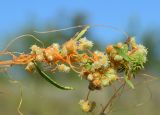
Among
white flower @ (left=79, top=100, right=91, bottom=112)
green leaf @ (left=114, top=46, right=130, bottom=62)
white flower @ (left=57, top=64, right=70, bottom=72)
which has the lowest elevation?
white flower @ (left=79, top=100, right=91, bottom=112)

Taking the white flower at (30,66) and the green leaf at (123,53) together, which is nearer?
the green leaf at (123,53)

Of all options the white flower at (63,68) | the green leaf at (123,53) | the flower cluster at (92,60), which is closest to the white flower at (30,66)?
the flower cluster at (92,60)

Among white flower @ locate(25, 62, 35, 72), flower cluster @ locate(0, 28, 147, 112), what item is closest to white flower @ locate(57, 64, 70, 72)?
flower cluster @ locate(0, 28, 147, 112)

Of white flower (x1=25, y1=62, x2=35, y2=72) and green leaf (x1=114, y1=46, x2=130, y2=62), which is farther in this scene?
white flower (x1=25, y1=62, x2=35, y2=72)

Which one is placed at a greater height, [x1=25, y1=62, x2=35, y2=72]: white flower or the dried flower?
[x1=25, y1=62, x2=35, y2=72]: white flower

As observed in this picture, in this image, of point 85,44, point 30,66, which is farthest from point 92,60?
point 30,66

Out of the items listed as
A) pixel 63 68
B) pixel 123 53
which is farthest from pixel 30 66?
pixel 123 53

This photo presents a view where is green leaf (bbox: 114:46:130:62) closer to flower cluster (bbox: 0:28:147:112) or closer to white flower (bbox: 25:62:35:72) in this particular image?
flower cluster (bbox: 0:28:147:112)

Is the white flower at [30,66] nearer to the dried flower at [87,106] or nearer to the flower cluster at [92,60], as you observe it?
the flower cluster at [92,60]

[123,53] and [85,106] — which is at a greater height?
[123,53]

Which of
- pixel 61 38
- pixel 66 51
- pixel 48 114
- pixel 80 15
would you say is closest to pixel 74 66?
pixel 66 51

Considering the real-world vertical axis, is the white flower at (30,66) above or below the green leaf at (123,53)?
below

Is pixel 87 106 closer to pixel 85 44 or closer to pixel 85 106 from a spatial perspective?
pixel 85 106
